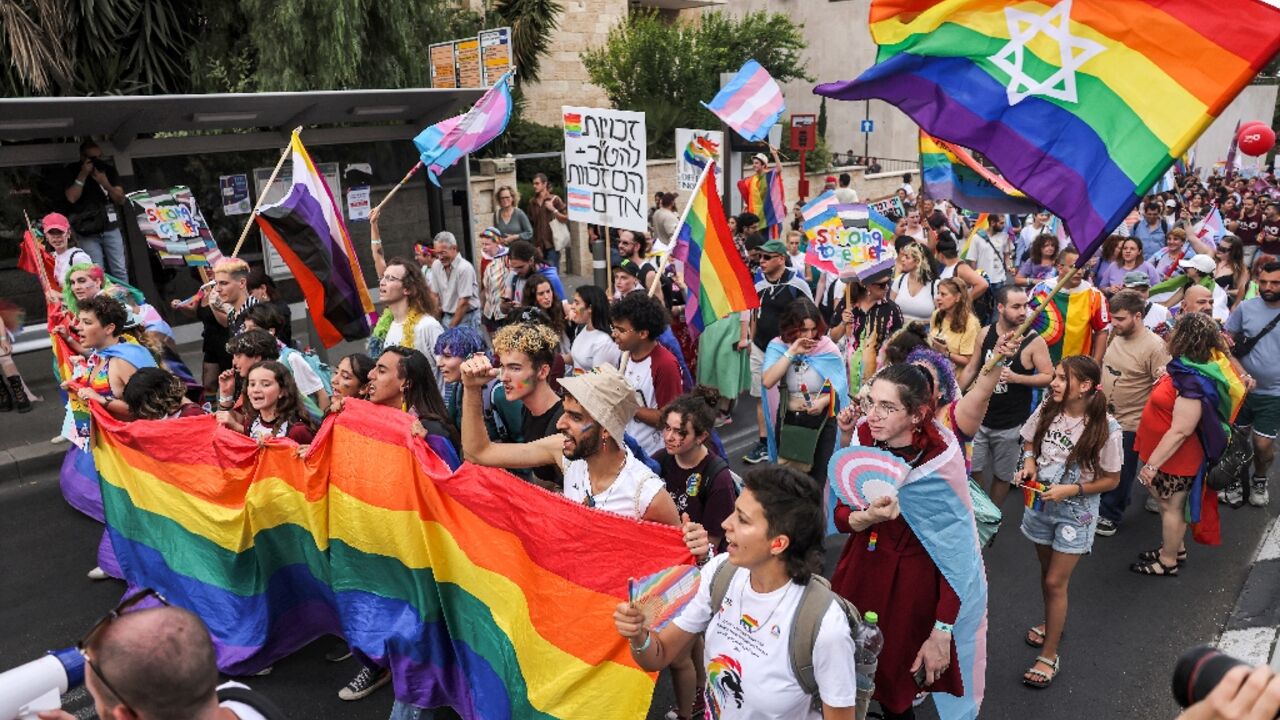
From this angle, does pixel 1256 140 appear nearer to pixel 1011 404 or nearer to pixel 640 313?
pixel 1011 404

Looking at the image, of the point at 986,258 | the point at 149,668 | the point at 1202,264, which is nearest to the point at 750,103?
the point at 986,258

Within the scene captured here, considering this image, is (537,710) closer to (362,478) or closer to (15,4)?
(362,478)

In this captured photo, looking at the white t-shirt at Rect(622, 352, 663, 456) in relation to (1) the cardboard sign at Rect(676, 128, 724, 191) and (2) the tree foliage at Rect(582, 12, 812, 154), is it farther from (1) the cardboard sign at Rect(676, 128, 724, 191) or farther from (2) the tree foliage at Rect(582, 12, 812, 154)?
(2) the tree foliage at Rect(582, 12, 812, 154)

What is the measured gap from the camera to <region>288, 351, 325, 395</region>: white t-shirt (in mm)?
5520

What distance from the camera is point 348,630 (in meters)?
4.48

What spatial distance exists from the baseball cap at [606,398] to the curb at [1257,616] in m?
3.58

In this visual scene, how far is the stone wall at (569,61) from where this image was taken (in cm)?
2498

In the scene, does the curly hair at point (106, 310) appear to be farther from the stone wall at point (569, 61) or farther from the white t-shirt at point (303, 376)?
the stone wall at point (569, 61)

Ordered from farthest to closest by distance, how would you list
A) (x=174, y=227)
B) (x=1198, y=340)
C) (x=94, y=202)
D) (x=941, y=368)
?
(x=94, y=202), (x=174, y=227), (x=1198, y=340), (x=941, y=368)

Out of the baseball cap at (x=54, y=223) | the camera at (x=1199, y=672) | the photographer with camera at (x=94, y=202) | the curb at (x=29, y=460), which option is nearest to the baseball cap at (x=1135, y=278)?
the camera at (x=1199, y=672)

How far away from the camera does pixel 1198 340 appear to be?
5.71 m

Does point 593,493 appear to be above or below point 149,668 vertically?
below

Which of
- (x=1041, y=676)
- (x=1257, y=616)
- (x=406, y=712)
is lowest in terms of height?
(x=1257, y=616)

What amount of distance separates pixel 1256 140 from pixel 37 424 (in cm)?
1545
